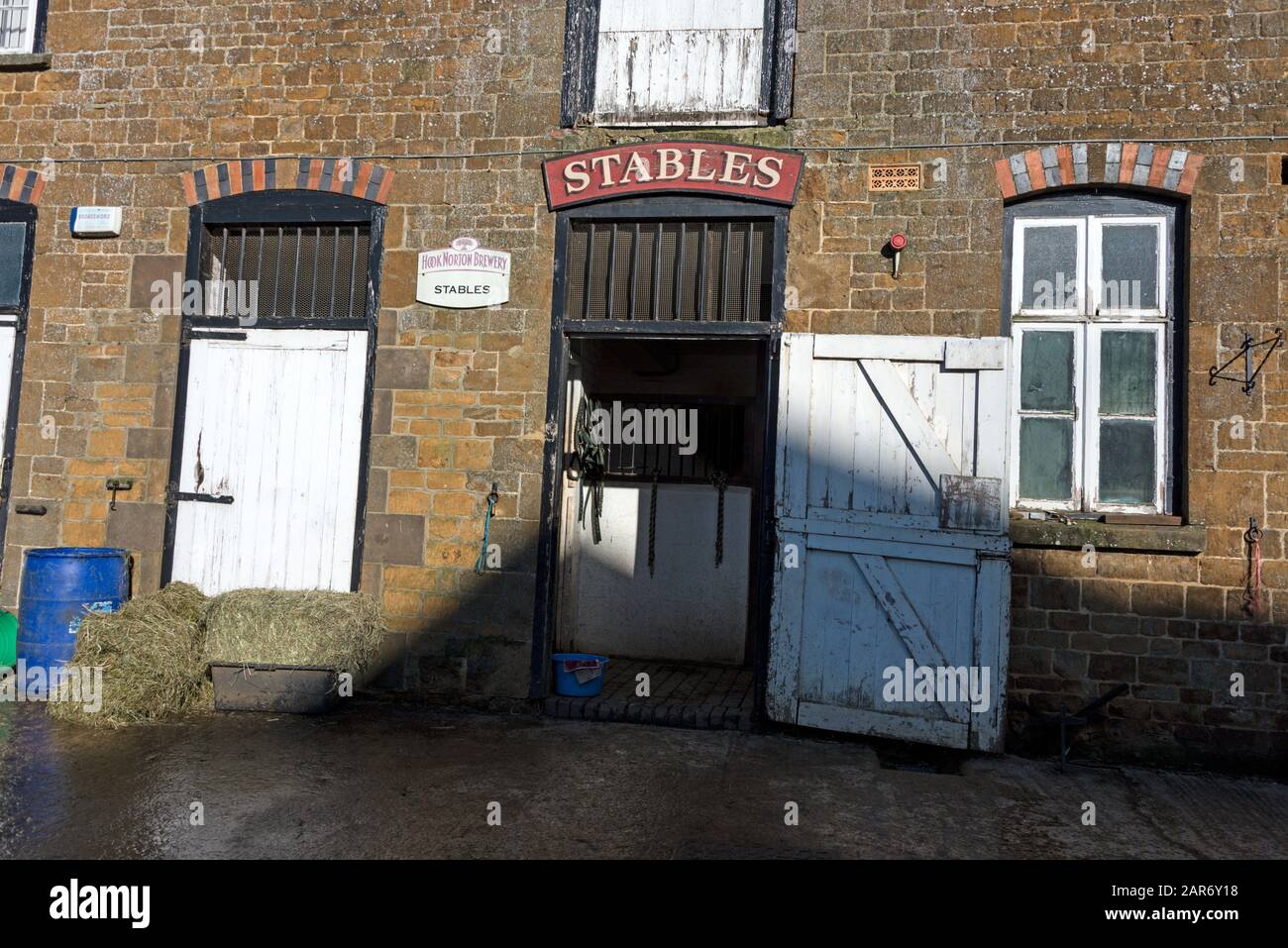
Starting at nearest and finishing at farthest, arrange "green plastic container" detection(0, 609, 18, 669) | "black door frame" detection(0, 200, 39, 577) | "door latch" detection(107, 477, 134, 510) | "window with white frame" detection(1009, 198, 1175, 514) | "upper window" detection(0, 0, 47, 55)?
"window with white frame" detection(1009, 198, 1175, 514), "green plastic container" detection(0, 609, 18, 669), "door latch" detection(107, 477, 134, 510), "black door frame" detection(0, 200, 39, 577), "upper window" detection(0, 0, 47, 55)

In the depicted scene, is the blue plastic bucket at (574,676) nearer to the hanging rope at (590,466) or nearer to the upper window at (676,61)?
the hanging rope at (590,466)

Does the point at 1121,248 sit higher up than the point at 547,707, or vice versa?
the point at 1121,248

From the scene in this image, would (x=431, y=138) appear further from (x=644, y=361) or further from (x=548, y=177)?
(x=644, y=361)

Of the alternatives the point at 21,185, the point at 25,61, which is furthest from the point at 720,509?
the point at 25,61

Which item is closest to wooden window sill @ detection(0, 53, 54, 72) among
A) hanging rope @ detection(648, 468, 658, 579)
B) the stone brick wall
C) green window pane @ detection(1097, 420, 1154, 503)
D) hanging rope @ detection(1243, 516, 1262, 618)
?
the stone brick wall

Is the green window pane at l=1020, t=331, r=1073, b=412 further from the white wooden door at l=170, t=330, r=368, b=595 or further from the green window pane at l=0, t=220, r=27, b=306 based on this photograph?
the green window pane at l=0, t=220, r=27, b=306

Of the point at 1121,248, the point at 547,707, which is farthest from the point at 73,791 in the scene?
the point at 1121,248

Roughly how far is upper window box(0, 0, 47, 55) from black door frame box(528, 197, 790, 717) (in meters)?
4.71

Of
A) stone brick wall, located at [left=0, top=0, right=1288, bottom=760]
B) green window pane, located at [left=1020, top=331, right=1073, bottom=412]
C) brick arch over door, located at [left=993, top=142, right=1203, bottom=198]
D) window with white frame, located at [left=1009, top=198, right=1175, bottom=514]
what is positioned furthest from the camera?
green window pane, located at [left=1020, top=331, right=1073, bottom=412]

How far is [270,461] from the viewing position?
6422mm

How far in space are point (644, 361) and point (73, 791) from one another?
5.40m

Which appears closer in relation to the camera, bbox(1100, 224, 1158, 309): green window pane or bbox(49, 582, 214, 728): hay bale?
bbox(49, 582, 214, 728): hay bale

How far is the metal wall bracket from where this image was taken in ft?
17.2
